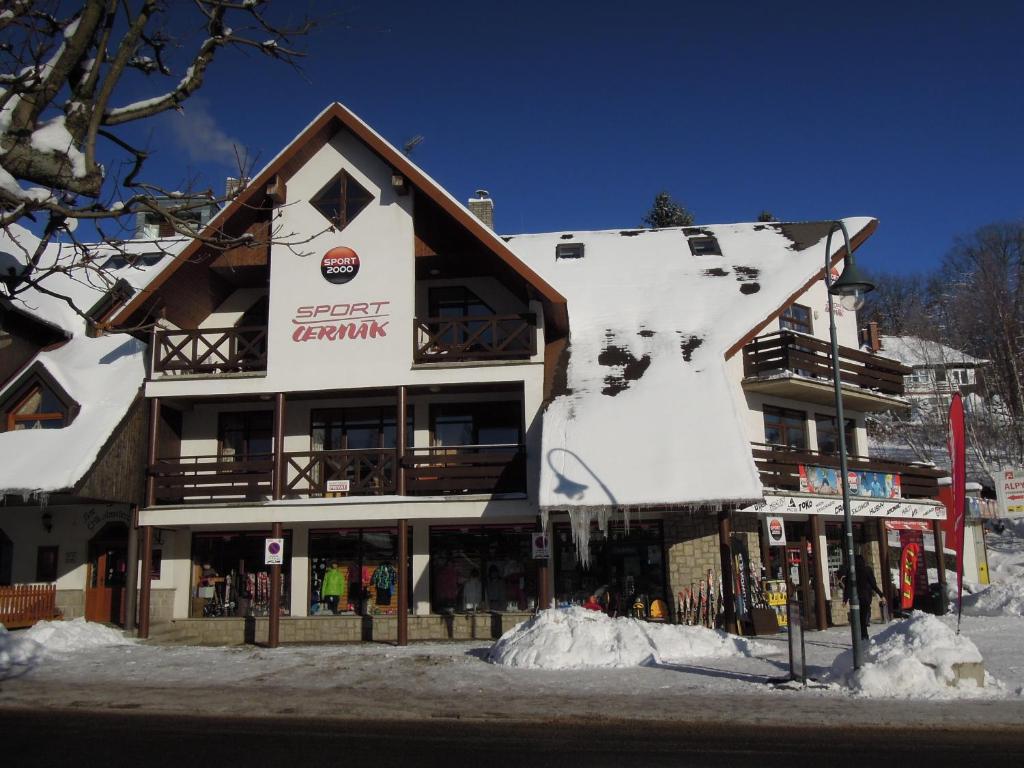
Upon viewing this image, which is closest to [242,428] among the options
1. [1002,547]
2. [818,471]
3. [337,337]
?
[337,337]

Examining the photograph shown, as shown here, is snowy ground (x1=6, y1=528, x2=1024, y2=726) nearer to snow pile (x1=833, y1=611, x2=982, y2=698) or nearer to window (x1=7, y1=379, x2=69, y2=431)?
snow pile (x1=833, y1=611, x2=982, y2=698)

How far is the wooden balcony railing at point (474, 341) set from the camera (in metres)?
21.1

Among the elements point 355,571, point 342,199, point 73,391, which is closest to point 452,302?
point 342,199

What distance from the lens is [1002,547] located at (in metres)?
40.7

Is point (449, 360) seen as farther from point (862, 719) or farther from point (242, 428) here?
point (862, 719)

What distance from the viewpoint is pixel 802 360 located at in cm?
2236

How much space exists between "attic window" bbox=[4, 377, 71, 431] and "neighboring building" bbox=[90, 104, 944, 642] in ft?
8.56

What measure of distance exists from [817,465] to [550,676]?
11.7 metres

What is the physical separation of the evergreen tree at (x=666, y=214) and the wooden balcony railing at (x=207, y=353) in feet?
104

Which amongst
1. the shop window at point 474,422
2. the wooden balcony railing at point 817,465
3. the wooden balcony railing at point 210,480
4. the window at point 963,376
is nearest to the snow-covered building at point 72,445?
the wooden balcony railing at point 210,480

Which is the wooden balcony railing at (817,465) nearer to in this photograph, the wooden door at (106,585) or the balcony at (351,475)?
the balcony at (351,475)

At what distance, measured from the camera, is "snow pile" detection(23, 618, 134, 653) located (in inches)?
704

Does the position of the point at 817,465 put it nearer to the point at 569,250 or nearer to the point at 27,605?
the point at 569,250

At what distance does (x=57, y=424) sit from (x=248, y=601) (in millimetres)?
6464
